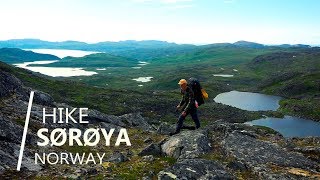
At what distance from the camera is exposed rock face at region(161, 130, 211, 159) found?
22.7 m

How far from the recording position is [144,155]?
24188mm

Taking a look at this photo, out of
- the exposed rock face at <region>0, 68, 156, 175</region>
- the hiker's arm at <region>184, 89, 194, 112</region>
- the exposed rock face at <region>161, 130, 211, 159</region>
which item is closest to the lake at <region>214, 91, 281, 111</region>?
the exposed rock face at <region>0, 68, 156, 175</region>

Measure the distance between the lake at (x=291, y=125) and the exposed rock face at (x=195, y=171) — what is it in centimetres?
8494

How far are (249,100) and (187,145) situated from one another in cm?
14935

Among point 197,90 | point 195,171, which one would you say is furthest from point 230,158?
point 197,90

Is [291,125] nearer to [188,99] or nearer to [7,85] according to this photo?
[188,99]

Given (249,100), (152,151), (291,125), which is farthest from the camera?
(249,100)

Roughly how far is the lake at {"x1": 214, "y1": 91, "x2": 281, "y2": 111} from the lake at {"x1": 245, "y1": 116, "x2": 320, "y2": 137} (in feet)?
70.5

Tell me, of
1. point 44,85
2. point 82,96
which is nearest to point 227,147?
point 82,96

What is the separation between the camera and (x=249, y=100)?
16738cm

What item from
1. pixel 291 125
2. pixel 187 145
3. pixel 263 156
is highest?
pixel 187 145

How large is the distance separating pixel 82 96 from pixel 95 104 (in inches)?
407

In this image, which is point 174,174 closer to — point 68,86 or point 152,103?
point 152,103

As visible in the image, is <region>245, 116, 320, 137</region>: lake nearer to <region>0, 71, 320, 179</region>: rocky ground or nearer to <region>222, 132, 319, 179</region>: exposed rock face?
<region>0, 71, 320, 179</region>: rocky ground
